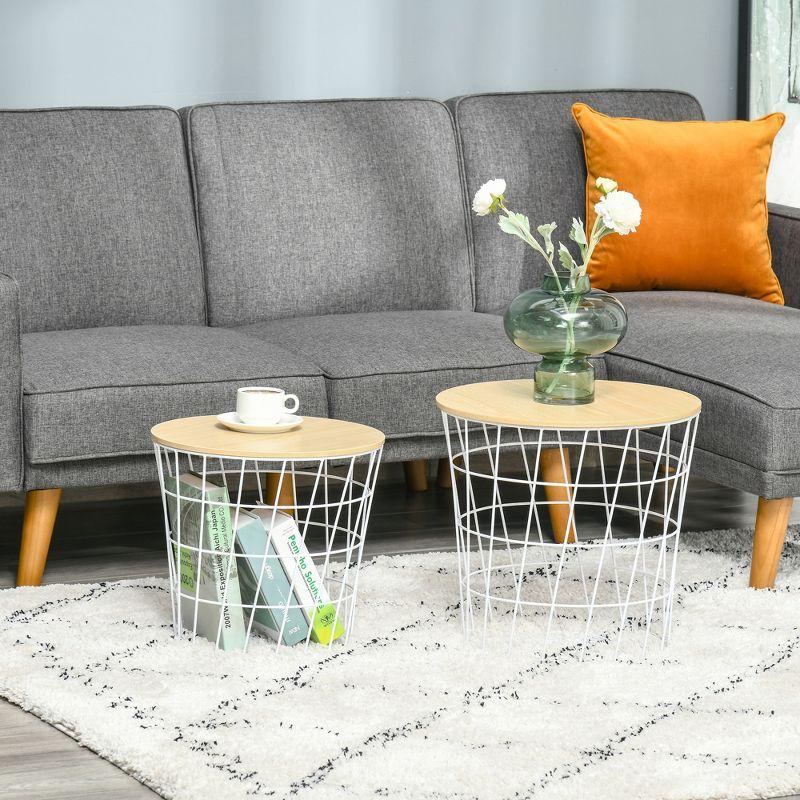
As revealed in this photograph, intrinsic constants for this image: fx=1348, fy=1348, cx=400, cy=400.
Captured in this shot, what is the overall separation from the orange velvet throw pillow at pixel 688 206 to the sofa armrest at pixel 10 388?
1.44 metres

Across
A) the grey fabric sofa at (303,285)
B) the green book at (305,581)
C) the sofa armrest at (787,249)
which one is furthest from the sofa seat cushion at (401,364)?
the sofa armrest at (787,249)

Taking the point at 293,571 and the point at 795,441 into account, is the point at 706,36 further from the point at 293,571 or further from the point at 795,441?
the point at 293,571

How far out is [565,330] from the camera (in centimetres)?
216

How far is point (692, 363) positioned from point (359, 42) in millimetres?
1468

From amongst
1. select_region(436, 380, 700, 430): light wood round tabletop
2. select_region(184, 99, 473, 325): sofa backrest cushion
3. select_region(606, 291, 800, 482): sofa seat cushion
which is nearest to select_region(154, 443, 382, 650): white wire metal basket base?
select_region(436, 380, 700, 430): light wood round tabletop

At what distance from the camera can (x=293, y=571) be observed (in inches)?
84.6

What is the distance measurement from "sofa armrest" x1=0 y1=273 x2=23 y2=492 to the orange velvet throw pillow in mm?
1435

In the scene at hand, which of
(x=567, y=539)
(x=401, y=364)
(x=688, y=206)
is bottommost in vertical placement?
(x=567, y=539)

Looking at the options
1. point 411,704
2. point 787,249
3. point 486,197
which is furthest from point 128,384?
point 787,249

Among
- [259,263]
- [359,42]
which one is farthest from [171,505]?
[359,42]

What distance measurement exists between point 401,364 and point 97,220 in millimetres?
800

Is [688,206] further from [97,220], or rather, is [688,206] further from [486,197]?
[97,220]

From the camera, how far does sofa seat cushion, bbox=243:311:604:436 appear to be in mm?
2584

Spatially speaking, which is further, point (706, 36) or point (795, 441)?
point (706, 36)
